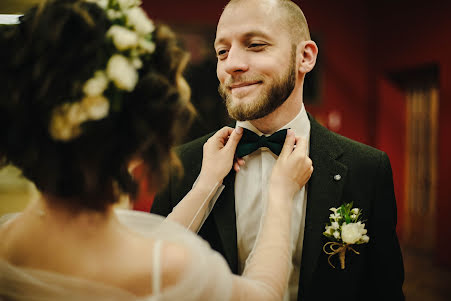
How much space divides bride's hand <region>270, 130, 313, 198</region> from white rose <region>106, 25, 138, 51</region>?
710mm

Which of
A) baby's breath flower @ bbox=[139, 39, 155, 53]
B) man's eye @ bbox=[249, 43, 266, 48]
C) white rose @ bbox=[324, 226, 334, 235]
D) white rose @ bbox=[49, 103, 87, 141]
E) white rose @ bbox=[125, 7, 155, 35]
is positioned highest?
white rose @ bbox=[125, 7, 155, 35]

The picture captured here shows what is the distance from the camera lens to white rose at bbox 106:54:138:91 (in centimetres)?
84

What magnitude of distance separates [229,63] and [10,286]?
1.01m

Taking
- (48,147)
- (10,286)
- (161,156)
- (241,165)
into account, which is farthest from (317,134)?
(10,286)

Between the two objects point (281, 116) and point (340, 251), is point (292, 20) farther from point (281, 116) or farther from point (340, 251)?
point (340, 251)

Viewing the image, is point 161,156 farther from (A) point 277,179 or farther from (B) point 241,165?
(B) point 241,165

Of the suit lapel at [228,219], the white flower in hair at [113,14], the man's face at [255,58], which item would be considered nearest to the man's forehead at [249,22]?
the man's face at [255,58]

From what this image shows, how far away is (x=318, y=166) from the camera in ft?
5.12

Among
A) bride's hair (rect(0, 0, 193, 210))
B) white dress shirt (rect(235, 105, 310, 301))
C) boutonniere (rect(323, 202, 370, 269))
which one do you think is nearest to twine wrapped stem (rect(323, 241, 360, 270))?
boutonniere (rect(323, 202, 370, 269))

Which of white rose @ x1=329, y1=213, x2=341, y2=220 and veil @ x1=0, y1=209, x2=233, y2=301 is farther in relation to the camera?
white rose @ x1=329, y1=213, x2=341, y2=220

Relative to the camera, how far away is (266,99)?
1524 mm

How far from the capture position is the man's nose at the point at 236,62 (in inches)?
58.6

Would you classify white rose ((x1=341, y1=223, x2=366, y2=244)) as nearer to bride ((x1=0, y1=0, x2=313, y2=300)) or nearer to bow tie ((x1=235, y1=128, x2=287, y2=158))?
bow tie ((x1=235, y1=128, x2=287, y2=158))

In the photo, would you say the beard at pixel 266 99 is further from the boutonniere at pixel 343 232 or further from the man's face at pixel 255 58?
the boutonniere at pixel 343 232
